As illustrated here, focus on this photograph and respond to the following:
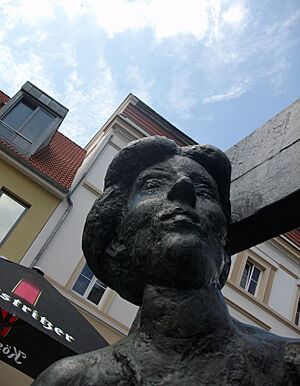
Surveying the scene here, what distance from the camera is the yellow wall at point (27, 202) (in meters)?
8.99

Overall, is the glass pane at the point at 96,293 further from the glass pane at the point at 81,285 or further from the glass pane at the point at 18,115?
the glass pane at the point at 18,115

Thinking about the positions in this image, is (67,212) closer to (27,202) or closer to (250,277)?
(27,202)

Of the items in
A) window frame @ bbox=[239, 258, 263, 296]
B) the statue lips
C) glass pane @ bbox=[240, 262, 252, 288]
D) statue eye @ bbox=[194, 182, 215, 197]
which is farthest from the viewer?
glass pane @ bbox=[240, 262, 252, 288]

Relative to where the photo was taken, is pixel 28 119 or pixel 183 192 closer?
pixel 183 192

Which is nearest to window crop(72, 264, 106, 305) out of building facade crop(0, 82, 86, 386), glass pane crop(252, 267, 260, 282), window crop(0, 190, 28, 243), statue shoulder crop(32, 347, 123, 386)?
building facade crop(0, 82, 86, 386)

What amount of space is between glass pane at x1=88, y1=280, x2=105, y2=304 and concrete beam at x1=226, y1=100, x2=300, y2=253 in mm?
8202

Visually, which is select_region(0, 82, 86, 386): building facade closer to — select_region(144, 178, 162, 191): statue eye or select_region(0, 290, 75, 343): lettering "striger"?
select_region(0, 290, 75, 343): lettering "striger"

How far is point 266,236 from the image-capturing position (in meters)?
1.66

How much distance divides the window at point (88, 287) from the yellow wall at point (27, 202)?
1.49m

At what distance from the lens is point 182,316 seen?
1.05 meters

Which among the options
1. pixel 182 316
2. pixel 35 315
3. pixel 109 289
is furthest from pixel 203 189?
pixel 109 289

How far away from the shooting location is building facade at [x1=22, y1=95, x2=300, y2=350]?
30.5ft

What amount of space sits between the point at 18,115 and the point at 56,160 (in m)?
1.71

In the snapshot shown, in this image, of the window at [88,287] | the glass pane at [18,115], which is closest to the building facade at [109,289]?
the window at [88,287]
